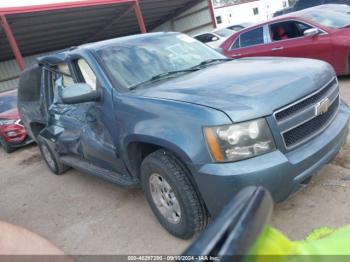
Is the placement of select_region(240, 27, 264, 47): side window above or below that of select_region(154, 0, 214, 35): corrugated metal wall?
above

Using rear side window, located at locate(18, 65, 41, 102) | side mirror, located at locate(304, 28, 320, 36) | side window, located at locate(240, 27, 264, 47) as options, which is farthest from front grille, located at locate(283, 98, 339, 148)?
side window, located at locate(240, 27, 264, 47)

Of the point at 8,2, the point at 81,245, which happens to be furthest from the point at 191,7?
the point at 81,245

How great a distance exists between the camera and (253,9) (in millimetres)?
45875

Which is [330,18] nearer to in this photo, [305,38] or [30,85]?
[305,38]

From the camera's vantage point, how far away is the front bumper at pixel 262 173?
2.42 meters

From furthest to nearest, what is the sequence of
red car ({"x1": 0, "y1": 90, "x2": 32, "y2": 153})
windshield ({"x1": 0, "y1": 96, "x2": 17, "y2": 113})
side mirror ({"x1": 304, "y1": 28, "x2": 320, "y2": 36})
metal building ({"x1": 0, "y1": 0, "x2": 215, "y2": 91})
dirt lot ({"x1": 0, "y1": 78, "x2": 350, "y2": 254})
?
metal building ({"x1": 0, "y1": 0, "x2": 215, "y2": 91}), windshield ({"x1": 0, "y1": 96, "x2": 17, "y2": 113}), red car ({"x1": 0, "y1": 90, "x2": 32, "y2": 153}), side mirror ({"x1": 304, "y1": 28, "x2": 320, "y2": 36}), dirt lot ({"x1": 0, "y1": 78, "x2": 350, "y2": 254})

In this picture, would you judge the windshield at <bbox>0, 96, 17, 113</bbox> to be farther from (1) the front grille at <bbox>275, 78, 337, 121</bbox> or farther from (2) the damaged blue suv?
(1) the front grille at <bbox>275, 78, 337, 121</bbox>

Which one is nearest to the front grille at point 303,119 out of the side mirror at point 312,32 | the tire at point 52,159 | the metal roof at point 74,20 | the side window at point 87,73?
the side window at point 87,73

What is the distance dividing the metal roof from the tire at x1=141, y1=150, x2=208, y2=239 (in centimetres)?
1336

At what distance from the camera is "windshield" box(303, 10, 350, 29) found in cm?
677

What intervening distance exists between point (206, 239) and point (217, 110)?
63.4 inches

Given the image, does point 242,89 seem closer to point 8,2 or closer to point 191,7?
point 8,2

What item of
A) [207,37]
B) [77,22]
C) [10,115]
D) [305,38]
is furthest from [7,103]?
[77,22]

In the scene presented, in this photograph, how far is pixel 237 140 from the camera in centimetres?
248
